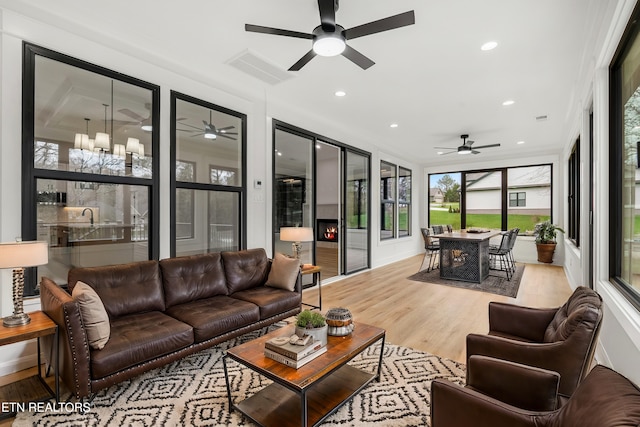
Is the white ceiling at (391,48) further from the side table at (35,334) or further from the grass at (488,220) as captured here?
the grass at (488,220)

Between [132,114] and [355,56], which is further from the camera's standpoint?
[132,114]

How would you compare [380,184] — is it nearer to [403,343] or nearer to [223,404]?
[403,343]

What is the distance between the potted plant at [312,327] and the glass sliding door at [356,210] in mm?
4355

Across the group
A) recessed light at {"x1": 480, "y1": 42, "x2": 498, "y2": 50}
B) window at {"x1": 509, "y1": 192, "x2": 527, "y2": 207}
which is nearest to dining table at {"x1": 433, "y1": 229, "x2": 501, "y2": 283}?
window at {"x1": 509, "y1": 192, "x2": 527, "y2": 207}

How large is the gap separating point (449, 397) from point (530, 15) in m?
3.07

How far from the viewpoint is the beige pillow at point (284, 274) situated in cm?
370

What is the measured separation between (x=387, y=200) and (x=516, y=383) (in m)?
6.83

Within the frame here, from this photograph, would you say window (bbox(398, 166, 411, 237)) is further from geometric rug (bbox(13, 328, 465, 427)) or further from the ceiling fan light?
the ceiling fan light

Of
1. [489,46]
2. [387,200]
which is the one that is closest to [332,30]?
[489,46]

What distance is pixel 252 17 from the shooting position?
2811 millimetres

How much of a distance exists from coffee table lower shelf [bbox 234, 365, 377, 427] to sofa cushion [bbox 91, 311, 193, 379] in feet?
2.48

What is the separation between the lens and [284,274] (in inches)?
147

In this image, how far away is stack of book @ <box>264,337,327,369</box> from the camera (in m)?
1.90

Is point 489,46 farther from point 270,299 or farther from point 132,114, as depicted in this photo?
point 132,114
